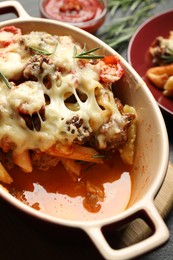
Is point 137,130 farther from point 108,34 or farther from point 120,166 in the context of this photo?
point 108,34

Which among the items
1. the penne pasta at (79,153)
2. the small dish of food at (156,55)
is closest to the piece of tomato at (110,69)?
the penne pasta at (79,153)

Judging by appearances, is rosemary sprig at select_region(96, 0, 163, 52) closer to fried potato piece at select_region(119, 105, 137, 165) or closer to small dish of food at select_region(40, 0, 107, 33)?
small dish of food at select_region(40, 0, 107, 33)

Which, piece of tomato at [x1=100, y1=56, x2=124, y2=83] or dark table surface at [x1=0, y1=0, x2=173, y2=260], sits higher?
piece of tomato at [x1=100, y1=56, x2=124, y2=83]

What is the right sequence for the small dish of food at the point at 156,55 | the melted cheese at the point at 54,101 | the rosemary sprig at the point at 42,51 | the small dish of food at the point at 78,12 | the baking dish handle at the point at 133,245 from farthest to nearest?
the small dish of food at the point at 78,12
the small dish of food at the point at 156,55
the rosemary sprig at the point at 42,51
the melted cheese at the point at 54,101
the baking dish handle at the point at 133,245

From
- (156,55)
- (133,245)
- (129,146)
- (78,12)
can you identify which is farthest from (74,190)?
(78,12)

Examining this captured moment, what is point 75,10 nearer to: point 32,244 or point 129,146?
point 129,146

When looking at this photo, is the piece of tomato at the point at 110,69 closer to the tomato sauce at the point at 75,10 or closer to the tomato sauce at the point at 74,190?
the tomato sauce at the point at 74,190

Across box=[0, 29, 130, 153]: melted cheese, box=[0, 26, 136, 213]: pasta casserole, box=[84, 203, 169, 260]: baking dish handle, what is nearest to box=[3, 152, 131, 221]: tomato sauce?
box=[0, 26, 136, 213]: pasta casserole
